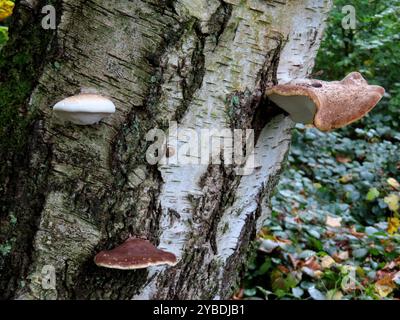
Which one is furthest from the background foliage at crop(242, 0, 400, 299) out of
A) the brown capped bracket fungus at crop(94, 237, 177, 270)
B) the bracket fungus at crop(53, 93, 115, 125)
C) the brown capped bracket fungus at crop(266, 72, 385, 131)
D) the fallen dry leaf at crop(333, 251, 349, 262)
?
the bracket fungus at crop(53, 93, 115, 125)

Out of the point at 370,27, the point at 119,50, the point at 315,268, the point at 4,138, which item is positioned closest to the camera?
the point at 119,50

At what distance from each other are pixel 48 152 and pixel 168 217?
483 millimetres

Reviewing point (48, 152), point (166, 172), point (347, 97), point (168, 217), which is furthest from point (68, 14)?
point (347, 97)

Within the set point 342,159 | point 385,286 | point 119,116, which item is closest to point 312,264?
point 385,286

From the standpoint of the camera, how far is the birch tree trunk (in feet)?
5.26

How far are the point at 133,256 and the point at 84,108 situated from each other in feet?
1.67

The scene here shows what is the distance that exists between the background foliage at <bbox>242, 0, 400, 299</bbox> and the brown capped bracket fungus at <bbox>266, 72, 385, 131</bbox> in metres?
1.97

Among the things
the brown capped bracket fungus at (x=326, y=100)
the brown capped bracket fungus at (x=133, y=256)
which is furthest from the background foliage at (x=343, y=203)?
the brown capped bracket fungus at (x=133, y=256)

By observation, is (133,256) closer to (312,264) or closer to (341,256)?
(312,264)

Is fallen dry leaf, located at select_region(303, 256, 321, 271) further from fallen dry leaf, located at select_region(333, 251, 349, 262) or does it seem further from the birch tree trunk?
the birch tree trunk

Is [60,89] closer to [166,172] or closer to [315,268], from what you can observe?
[166,172]

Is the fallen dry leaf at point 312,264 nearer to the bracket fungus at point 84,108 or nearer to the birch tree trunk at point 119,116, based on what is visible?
the birch tree trunk at point 119,116

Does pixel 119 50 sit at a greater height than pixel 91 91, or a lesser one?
greater
